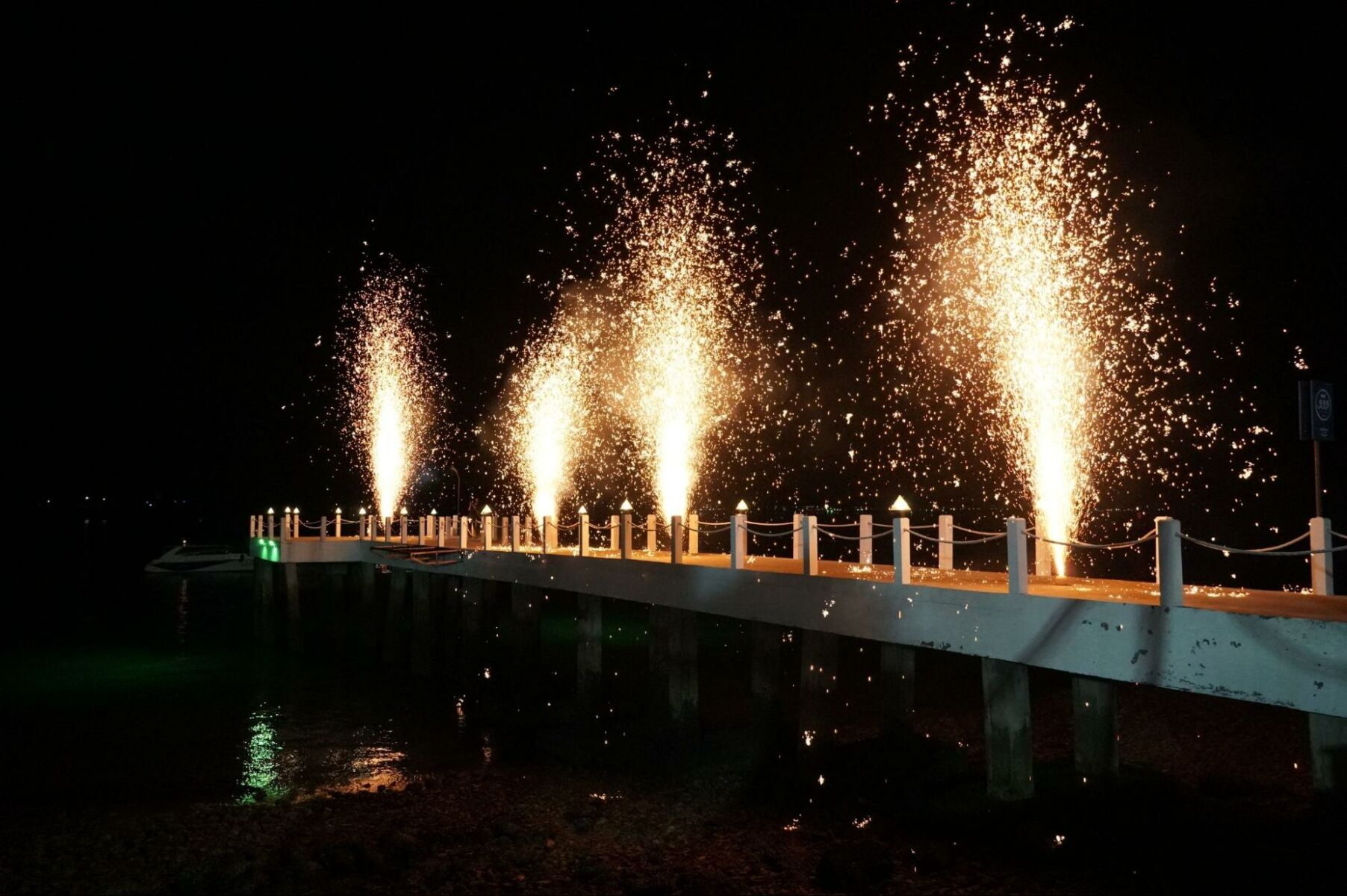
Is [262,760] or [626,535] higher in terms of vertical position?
[626,535]

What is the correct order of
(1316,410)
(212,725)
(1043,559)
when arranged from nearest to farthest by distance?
1. (1316,410)
2. (1043,559)
3. (212,725)

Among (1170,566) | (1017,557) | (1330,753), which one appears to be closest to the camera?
(1170,566)

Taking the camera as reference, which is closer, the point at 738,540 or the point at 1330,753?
the point at 1330,753

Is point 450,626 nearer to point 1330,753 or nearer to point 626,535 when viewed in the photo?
point 626,535

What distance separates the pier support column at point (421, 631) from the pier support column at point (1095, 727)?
730 inches

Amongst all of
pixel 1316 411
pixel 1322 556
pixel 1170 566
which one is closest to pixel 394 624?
pixel 1316 411

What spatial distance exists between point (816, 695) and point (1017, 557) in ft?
22.6

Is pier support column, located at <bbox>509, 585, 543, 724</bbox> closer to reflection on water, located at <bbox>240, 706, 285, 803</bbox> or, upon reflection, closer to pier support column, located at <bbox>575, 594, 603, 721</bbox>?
pier support column, located at <bbox>575, 594, 603, 721</bbox>

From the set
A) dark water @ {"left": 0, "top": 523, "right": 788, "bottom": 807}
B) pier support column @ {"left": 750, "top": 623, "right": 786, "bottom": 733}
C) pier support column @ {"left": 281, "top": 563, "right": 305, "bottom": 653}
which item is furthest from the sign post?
pier support column @ {"left": 281, "top": 563, "right": 305, "bottom": 653}

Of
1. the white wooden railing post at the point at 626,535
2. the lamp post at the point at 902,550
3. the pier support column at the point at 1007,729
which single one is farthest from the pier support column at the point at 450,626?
the pier support column at the point at 1007,729

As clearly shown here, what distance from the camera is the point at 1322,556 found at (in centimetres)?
1153

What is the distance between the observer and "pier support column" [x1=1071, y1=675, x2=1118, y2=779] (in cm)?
1489

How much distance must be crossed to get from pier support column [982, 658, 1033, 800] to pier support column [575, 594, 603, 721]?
10.6m

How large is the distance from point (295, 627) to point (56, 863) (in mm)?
22609
